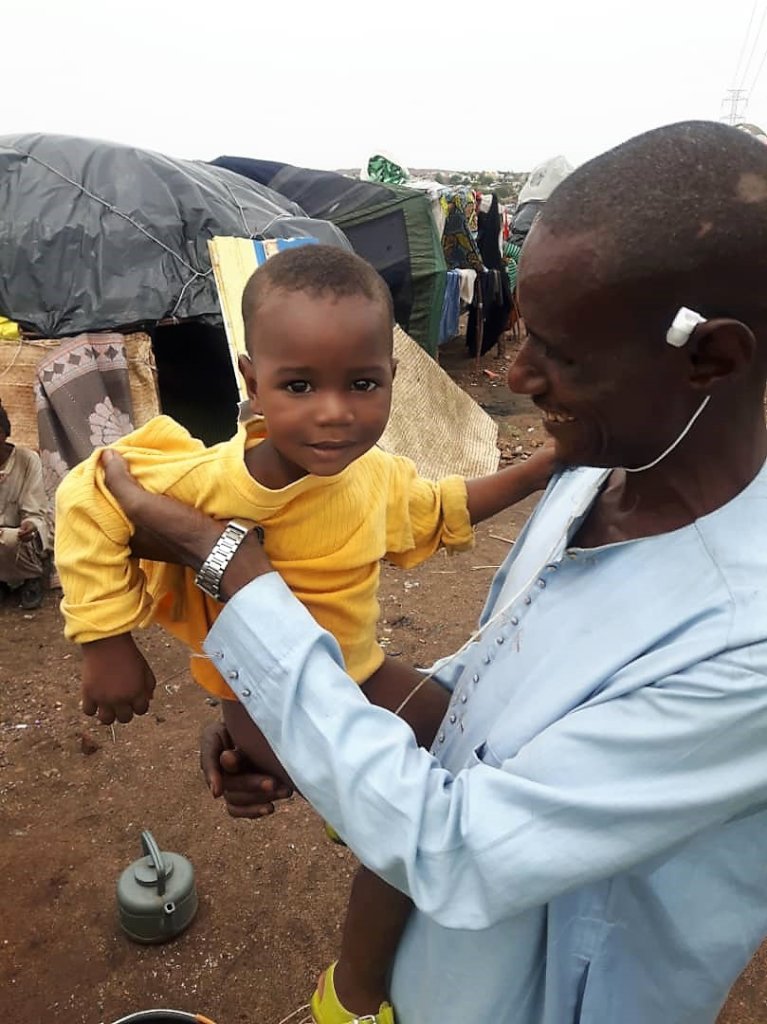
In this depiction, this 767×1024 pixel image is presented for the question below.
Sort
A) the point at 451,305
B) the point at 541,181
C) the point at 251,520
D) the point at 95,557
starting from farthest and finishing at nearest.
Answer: the point at 541,181, the point at 451,305, the point at 251,520, the point at 95,557

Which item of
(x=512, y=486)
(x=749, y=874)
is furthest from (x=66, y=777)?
(x=749, y=874)

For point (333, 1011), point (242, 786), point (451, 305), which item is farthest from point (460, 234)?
point (333, 1011)

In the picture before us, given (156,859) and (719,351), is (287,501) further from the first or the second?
(156,859)

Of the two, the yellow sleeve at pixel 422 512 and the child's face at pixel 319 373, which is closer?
the child's face at pixel 319 373

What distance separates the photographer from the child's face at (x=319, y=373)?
1.39 m

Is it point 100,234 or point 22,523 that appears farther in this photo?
point 100,234

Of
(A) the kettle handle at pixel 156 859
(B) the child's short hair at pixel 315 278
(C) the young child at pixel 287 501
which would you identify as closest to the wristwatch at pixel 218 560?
(C) the young child at pixel 287 501

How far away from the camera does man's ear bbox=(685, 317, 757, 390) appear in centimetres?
92

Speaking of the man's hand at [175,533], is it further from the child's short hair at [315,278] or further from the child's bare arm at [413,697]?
the child's bare arm at [413,697]

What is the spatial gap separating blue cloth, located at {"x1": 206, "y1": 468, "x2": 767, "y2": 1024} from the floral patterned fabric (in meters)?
4.27

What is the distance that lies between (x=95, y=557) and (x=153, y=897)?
1637 millimetres

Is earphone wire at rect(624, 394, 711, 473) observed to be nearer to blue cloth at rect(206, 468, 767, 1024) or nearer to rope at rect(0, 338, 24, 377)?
blue cloth at rect(206, 468, 767, 1024)

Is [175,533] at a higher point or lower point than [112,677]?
higher

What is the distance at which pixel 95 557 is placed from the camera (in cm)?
138
